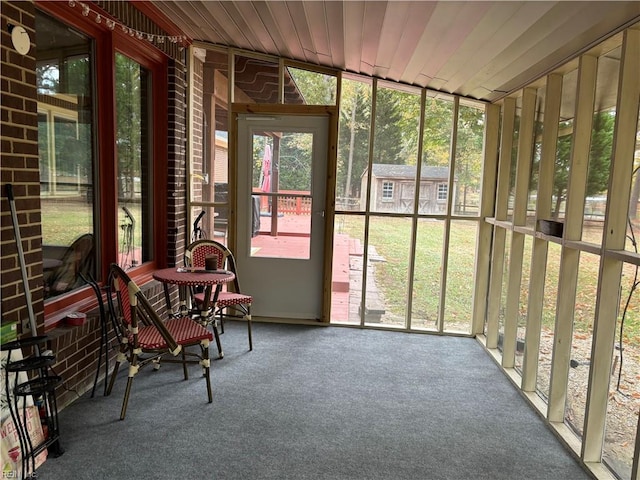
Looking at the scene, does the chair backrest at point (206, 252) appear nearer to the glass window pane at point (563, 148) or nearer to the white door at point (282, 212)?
the white door at point (282, 212)

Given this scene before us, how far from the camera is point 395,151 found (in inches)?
176

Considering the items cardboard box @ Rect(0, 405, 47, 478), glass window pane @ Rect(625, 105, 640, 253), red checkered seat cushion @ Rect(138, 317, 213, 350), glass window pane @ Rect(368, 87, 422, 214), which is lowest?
cardboard box @ Rect(0, 405, 47, 478)

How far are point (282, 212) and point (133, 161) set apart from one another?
4.86 feet

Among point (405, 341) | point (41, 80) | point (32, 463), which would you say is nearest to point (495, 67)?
point (405, 341)

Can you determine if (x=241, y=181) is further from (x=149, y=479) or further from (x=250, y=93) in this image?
(x=149, y=479)

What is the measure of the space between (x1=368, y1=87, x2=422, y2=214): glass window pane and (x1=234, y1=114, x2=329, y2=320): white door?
1.77ft

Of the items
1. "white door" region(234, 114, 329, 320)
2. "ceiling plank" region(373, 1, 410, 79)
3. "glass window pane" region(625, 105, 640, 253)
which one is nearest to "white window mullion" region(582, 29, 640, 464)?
"glass window pane" region(625, 105, 640, 253)

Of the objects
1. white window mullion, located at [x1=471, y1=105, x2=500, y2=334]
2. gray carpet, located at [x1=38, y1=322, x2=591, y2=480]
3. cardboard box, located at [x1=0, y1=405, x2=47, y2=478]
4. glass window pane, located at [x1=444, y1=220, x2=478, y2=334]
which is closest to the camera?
cardboard box, located at [x1=0, y1=405, x2=47, y2=478]

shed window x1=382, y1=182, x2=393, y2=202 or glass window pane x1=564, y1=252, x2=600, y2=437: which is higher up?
shed window x1=382, y1=182, x2=393, y2=202

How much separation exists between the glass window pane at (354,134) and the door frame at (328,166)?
A: 14 centimetres

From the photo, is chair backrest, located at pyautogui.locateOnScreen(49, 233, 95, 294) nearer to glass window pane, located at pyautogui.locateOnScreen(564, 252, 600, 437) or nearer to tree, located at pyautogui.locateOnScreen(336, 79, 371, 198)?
tree, located at pyautogui.locateOnScreen(336, 79, 371, 198)

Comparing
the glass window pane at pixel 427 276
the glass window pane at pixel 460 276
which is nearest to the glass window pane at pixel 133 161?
the glass window pane at pixel 427 276

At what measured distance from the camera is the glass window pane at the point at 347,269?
Answer: 15.1 ft

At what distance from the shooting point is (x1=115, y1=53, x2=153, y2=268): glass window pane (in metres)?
3.51
